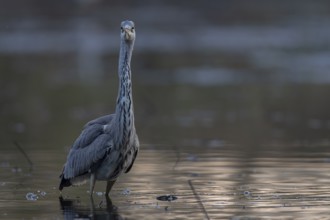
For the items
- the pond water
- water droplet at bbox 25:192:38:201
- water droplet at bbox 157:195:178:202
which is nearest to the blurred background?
the pond water

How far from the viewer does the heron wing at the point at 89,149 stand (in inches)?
438

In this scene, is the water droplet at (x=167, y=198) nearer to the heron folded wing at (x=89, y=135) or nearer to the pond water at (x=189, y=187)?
the pond water at (x=189, y=187)

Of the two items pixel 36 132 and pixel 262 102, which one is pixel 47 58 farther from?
pixel 36 132

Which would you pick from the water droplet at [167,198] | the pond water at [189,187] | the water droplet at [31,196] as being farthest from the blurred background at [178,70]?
the water droplet at [167,198]

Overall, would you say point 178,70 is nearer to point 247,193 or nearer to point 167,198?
point 247,193

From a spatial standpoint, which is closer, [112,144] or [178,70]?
[112,144]

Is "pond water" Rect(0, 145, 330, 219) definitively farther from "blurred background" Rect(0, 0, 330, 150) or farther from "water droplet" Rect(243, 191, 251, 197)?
"blurred background" Rect(0, 0, 330, 150)

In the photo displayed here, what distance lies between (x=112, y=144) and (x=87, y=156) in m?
0.35

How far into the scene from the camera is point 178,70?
2888 centimetres

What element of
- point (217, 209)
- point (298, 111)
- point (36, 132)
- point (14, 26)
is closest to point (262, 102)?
point (298, 111)

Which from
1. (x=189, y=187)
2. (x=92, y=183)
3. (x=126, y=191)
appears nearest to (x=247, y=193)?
(x=189, y=187)

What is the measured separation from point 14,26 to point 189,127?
2853cm

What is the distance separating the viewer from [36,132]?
673 inches

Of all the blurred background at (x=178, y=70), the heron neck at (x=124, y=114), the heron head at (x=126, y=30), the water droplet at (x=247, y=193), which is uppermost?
the heron head at (x=126, y=30)
